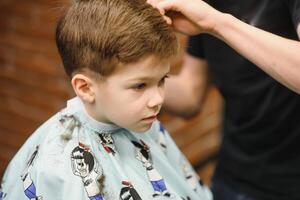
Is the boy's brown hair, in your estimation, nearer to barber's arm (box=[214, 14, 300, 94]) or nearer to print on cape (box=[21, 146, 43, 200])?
barber's arm (box=[214, 14, 300, 94])

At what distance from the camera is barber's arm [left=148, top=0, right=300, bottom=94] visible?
1123 millimetres

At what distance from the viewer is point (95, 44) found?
3.48ft

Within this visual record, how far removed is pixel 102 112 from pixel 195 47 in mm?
614

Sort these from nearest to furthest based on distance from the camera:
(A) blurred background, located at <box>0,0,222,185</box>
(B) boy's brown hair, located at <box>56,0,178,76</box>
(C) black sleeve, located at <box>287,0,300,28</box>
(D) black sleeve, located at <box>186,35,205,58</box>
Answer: (B) boy's brown hair, located at <box>56,0,178,76</box> → (C) black sleeve, located at <box>287,0,300,28</box> → (D) black sleeve, located at <box>186,35,205,58</box> → (A) blurred background, located at <box>0,0,222,185</box>

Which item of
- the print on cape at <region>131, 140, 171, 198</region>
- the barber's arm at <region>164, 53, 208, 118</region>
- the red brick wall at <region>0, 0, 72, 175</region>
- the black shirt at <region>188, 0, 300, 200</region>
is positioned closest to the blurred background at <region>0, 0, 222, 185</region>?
the red brick wall at <region>0, 0, 72, 175</region>

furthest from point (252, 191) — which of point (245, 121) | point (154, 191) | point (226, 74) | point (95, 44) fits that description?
point (95, 44)

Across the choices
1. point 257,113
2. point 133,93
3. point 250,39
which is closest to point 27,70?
point 257,113

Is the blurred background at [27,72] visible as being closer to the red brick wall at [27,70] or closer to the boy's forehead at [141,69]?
the red brick wall at [27,70]

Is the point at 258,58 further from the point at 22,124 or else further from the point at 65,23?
the point at 22,124

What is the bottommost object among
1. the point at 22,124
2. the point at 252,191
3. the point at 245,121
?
the point at 22,124

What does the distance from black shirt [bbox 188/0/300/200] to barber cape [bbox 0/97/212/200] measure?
1.16ft

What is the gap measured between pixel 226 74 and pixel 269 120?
202 millimetres

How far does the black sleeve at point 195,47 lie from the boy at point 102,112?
521 mm

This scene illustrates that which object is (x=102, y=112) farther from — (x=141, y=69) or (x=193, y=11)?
(x=193, y=11)
